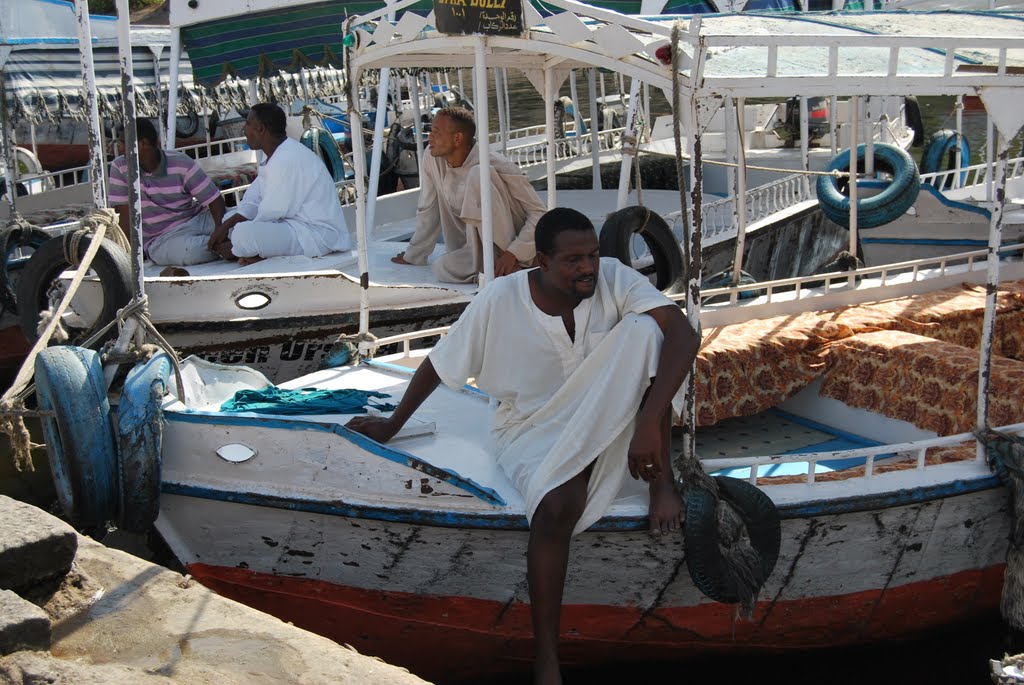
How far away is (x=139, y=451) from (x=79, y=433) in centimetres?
23

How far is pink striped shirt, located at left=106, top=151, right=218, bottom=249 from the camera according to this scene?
7500 mm

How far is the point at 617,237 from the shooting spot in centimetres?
477

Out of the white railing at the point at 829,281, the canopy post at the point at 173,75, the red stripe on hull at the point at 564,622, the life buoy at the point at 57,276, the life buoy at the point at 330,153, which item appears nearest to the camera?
the red stripe on hull at the point at 564,622

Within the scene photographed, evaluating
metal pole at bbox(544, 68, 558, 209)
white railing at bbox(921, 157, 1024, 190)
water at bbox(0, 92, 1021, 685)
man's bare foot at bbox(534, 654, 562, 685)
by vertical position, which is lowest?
water at bbox(0, 92, 1021, 685)

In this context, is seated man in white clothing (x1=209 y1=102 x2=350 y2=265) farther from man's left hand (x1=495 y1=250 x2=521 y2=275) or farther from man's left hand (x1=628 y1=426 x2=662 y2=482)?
man's left hand (x1=628 y1=426 x2=662 y2=482)

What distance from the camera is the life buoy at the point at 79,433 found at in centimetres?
385

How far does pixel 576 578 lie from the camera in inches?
161

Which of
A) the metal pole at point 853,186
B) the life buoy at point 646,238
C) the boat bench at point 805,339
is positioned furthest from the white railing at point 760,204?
the life buoy at point 646,238

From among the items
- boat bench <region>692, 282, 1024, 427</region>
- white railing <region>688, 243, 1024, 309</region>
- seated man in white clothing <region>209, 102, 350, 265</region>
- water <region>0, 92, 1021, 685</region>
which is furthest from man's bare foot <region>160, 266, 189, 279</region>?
water <region>0, 92, 1021, 685</region>

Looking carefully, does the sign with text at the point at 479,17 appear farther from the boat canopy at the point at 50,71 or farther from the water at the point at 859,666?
the boat canopy at the point at 50,71

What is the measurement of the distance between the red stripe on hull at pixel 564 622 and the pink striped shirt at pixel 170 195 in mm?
3991

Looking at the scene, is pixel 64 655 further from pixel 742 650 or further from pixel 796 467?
pixel 796 467

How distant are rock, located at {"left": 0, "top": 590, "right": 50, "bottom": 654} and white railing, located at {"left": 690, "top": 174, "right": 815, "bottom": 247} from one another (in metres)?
6.81

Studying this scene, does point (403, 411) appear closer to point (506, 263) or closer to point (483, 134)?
point (483, 134)
